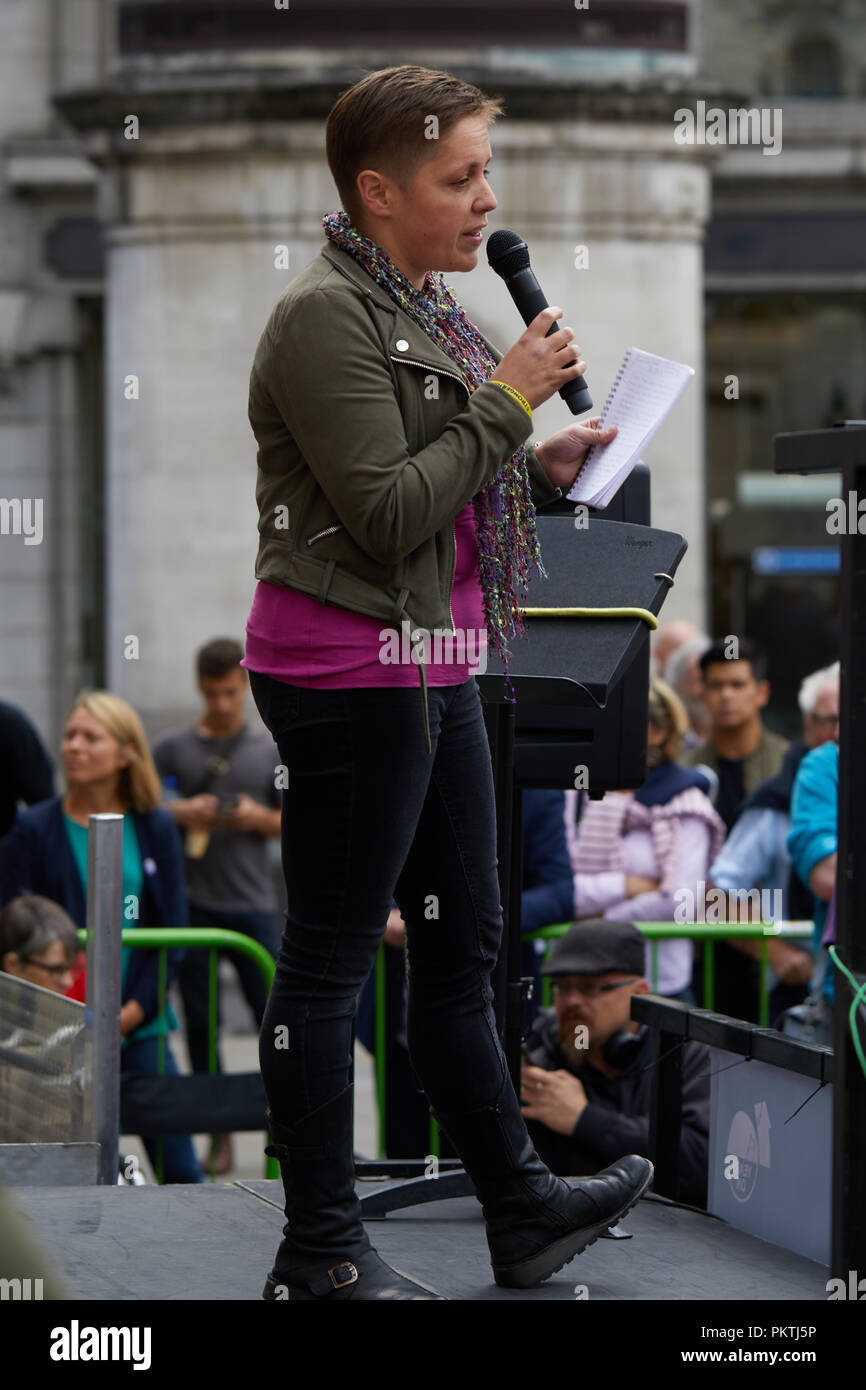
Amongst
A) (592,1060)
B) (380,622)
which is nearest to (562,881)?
(592,1060)

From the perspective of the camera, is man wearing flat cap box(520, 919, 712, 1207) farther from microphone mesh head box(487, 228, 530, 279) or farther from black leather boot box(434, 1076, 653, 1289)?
microphone mesh head box(487, 228, 530, 279)

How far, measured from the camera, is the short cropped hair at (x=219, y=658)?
8695 mm

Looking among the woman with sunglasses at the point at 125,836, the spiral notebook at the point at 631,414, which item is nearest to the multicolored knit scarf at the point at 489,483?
the spiral notebook at the point at 631,414

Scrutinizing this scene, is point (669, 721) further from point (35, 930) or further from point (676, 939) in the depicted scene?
point (35, 930)

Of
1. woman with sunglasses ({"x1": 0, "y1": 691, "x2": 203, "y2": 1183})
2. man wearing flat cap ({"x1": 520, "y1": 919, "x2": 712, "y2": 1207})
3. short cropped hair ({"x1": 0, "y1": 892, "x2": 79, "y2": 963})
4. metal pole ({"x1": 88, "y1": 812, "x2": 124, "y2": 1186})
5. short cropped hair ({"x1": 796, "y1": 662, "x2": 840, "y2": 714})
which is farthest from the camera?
short cropped hair ({"x1": 796, "y1": 662, "x2": 840, "y2": 714})

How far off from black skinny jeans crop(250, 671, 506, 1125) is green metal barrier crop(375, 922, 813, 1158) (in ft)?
8.92

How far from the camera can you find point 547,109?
13242 mm

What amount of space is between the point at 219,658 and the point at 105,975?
395 centimetres

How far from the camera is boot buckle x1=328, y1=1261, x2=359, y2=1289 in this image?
11.4ft

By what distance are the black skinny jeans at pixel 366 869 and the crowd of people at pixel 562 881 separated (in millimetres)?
1349

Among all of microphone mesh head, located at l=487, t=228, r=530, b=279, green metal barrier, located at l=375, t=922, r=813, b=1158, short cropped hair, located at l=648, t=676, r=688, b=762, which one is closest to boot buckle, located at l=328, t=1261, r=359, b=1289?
microphone mesh head, located at l=487, t=228, r=530, b=279

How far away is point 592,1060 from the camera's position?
5707mm

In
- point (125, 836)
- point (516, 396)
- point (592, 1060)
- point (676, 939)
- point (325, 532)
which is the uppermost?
point (516, 396)
